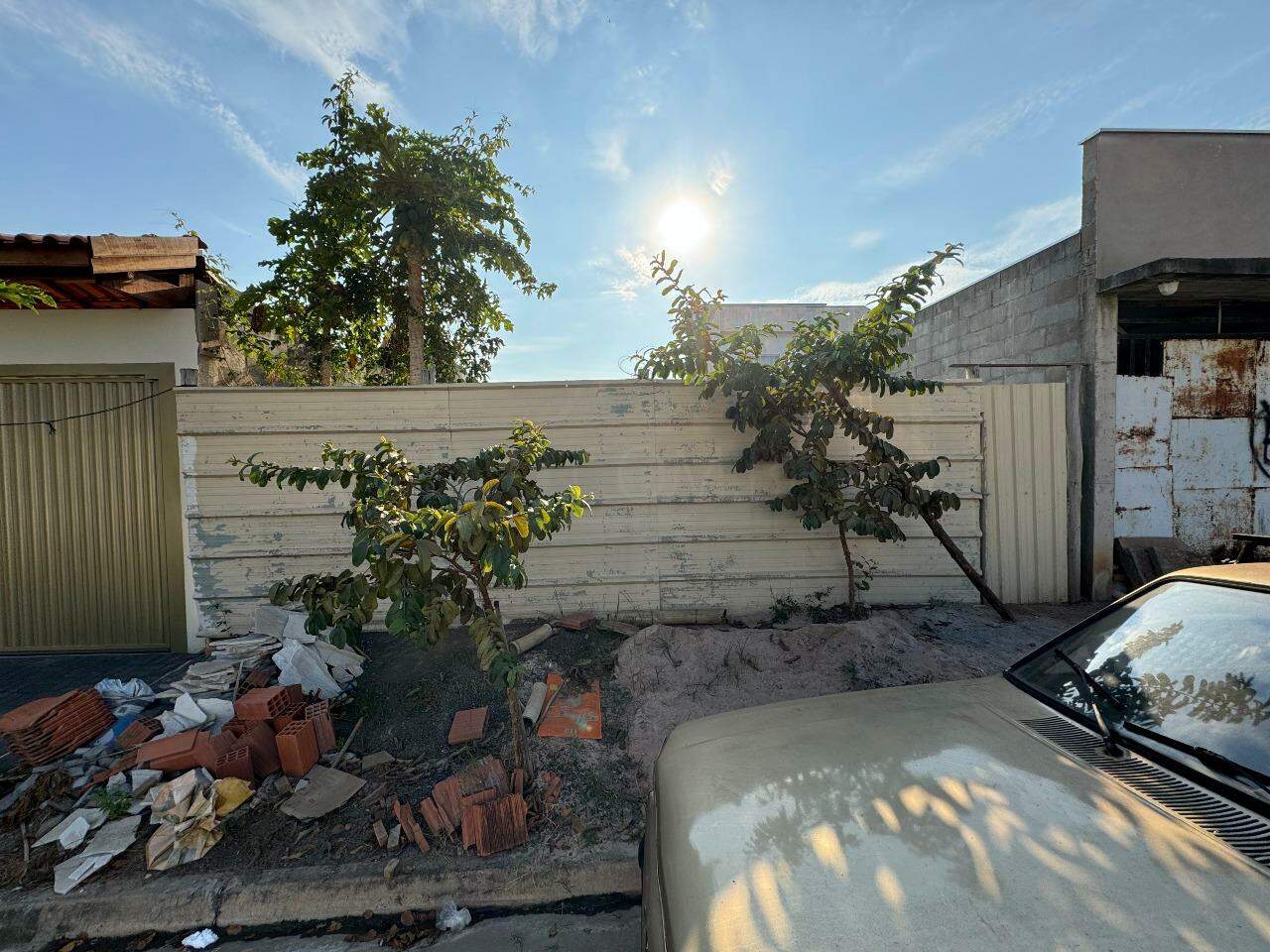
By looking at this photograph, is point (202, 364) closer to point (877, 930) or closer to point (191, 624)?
point (191, 624)

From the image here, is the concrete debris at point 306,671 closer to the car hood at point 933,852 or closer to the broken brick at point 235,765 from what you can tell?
the broken brick at point 235,765

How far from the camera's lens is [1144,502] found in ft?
17.7

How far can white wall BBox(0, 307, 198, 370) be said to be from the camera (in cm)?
475

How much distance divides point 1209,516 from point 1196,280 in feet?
7.22

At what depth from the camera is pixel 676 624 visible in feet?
15.7

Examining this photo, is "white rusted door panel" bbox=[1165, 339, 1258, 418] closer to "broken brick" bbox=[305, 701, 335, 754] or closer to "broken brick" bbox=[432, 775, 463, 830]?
"broken brick" bbox=[432, 775, 463, 830]

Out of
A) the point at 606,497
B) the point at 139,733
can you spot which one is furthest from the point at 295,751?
the point at 606,497

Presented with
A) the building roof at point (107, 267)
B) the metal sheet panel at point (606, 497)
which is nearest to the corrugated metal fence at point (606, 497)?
the metal sheet panel at point (606, 497)

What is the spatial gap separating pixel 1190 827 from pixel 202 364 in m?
6.18

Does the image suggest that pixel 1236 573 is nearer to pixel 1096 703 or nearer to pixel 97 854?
pixel 1096 703

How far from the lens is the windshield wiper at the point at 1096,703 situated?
1625 millimetres

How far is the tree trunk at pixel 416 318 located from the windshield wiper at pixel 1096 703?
19.7ft

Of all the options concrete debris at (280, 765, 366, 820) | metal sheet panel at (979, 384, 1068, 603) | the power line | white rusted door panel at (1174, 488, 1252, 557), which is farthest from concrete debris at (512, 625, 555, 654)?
white rusted door panel at (1174, 488, 1252, 557)

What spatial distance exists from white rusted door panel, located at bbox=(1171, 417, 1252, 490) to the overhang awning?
3.77 feet
